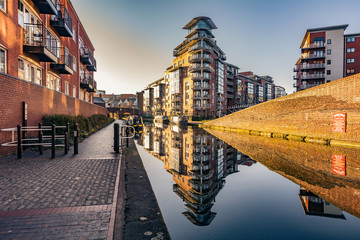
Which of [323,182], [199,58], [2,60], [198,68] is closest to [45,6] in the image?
[2,60]

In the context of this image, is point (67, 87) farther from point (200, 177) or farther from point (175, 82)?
point (175, 82)

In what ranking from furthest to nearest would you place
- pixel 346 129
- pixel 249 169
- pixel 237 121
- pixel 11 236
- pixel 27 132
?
pixel 237 121
pixel 346 129
pixel 27 132
pixel 249 169
pixel 11 236

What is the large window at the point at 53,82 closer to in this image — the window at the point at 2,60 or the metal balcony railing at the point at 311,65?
the window at the point at 2,60

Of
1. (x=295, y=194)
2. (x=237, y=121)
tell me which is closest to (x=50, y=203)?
(x=295, y=194)

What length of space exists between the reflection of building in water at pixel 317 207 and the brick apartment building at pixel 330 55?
182 feet

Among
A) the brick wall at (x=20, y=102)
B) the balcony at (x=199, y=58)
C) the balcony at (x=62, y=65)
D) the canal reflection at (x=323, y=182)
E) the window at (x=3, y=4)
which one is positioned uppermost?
the balcony at (x=199, y=58)

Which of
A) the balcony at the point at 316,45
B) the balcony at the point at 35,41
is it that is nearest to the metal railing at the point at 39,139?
the balcony at the point at 35,41

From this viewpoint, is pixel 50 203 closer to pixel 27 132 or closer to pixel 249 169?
pixel 249 169

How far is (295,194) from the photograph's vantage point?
5.15 meters

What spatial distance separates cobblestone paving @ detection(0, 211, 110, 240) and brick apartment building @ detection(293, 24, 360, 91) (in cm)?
5928

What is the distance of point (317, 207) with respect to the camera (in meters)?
4.38

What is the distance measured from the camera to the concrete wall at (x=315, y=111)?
50.2 ft

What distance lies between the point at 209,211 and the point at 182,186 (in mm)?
1644

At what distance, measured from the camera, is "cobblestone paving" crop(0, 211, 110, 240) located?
271 centimetres
